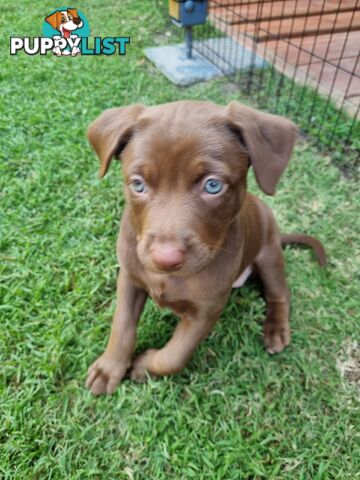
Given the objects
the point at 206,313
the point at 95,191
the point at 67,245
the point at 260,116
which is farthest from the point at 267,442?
the point at 95,191

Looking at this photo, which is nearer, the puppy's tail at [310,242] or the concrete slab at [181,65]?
the puppy's tail at [310,242]

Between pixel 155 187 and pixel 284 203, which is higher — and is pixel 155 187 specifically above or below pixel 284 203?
above

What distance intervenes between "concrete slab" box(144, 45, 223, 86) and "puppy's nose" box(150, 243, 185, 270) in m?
3.90

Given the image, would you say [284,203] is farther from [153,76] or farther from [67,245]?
[153,76]

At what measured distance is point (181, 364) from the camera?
95.4 inches

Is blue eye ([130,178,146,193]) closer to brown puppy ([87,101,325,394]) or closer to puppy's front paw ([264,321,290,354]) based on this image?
brown puppy ([87,101,325,394])

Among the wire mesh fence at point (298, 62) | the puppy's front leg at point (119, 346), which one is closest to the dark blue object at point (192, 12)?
the wire mesh fence at point (298, 62)

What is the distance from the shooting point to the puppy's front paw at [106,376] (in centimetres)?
247

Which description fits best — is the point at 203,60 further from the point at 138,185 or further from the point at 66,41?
the point at 138,185

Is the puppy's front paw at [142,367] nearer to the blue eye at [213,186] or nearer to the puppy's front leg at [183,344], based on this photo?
the puppy's front leg at [183,344]

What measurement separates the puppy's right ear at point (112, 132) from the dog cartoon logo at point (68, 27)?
13.8 ft

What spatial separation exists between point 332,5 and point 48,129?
17.3ft

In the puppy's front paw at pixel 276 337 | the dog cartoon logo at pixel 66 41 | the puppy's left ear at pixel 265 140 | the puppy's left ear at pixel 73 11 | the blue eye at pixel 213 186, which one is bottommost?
the puppy's front paw at pixel 276 337

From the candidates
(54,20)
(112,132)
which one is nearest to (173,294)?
(112,132)
